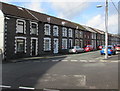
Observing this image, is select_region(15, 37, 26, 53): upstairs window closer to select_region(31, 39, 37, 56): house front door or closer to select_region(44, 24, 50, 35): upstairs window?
select_region(31, 39, 37, 56): house front door

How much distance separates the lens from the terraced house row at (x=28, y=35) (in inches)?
695

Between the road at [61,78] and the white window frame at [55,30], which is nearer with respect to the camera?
the road at [61,78]

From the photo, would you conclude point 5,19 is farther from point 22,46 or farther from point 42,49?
point 42,49

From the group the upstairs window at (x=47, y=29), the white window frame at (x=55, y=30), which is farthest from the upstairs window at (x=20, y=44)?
the white window frame at (x=55, y=30)

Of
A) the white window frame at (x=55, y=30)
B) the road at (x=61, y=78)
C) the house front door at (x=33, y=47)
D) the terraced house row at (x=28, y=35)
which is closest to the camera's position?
the road at (x=61, y=78)

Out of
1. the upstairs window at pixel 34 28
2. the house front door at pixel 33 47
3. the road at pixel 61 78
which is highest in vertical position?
the upstairs window at pixel 34 28

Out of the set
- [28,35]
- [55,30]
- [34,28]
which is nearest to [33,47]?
[28,35]

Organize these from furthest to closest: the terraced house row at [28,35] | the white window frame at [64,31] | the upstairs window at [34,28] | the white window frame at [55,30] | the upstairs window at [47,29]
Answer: the white window frame at [64,31]
the white window frame at [55,30]
the upstairs window at [47,29]
the upstairs window at [34,28]
the terraced house row at [28,35]

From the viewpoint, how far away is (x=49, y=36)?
25203 mm

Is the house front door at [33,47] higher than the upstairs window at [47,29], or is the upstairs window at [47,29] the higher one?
the upstairs window at [47,29]

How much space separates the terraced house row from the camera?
17641mm

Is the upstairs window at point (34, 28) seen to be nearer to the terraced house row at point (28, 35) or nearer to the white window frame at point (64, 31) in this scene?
the terraced house row at point (28, 35)

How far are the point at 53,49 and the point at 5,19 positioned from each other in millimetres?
11477

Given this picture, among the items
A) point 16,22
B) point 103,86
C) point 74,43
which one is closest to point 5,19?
point 16,22
